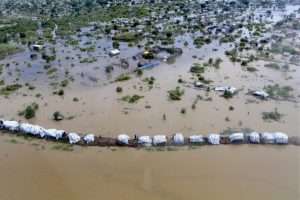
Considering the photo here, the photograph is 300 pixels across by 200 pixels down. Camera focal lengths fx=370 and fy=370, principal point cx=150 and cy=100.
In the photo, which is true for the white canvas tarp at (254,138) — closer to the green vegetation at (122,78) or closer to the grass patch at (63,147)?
the grass patch at (63,147)

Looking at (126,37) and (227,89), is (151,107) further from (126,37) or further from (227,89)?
(126,37)

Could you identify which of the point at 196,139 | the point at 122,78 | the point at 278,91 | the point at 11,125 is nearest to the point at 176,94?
the point at 122,78

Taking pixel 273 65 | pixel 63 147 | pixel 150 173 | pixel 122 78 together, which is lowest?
pixel 150 173

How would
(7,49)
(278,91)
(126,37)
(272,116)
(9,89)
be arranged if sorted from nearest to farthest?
(272,116) < (278,91) < (9,89) < (7,49) < (126,37)

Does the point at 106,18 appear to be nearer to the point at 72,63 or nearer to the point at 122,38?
the point at 122,38

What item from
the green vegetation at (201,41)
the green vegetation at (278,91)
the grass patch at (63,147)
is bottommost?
the grass patch at (63,147)

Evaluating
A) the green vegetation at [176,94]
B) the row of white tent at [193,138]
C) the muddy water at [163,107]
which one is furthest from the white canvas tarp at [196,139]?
the green vegetation at [176,94]
